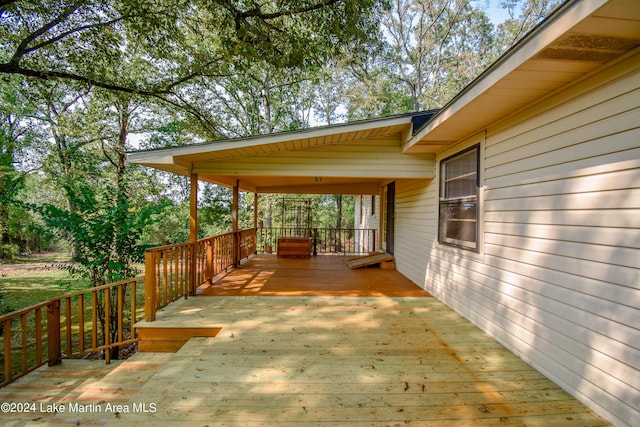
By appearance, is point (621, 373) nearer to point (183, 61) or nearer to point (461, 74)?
point (183, 61)

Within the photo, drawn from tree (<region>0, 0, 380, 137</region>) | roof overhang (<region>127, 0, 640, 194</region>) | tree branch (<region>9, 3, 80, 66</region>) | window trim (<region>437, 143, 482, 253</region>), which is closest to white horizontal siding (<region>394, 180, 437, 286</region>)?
window trim (<region>437, 143, 482, 253</region>)

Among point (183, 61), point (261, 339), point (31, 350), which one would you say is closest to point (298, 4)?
point (183, 61)

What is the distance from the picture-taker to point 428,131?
3893 millimetres

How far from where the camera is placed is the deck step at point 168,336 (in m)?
3.32

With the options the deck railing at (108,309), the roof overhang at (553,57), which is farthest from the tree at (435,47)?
the roof overhang at (553,57)

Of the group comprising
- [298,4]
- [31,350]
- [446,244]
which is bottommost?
[31,350]

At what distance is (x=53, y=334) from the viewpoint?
332cm

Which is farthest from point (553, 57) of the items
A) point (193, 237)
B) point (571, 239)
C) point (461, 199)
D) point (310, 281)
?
point (193, 237)

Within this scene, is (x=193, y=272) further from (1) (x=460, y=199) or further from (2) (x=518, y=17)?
(2) (x=518, y=17)

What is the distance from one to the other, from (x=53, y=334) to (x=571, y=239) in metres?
5.33

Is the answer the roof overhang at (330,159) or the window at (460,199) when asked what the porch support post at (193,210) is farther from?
the window at (460,199)

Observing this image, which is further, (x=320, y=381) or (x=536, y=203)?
(x=536, y=203)

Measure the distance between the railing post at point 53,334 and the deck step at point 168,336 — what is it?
38.4 inches

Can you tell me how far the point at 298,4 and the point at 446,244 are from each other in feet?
16.0
